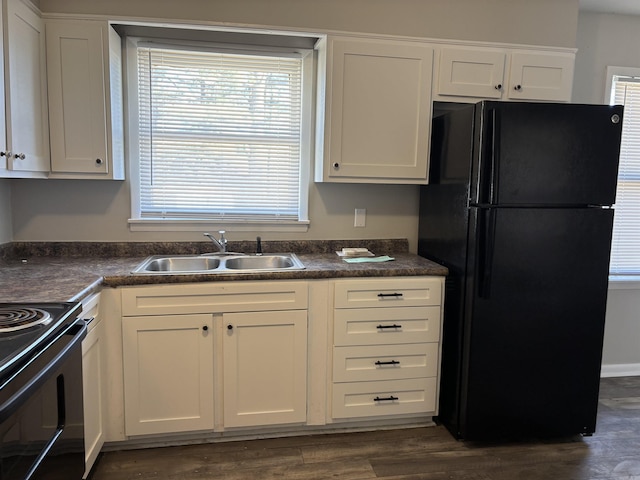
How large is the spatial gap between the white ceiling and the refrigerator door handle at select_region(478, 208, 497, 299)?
174 centimetres

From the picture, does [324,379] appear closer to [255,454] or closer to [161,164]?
[255,454]

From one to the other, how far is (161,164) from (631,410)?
322 cm

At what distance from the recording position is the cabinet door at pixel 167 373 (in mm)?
2189

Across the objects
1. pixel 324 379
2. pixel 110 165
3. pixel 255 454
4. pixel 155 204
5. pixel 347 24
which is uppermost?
pixel 347 24

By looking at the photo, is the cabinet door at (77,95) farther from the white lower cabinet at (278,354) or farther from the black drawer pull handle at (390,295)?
the black drawer pull handle at (390,295)

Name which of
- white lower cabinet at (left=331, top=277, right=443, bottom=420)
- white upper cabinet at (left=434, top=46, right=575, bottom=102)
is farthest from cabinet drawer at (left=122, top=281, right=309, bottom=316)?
white upper cabinet at (left=434, top=46, right=575, bottom=102)

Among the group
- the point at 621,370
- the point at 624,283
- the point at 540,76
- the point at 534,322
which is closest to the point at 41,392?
the point at 534,322

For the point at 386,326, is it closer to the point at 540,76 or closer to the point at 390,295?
the point at 390,295

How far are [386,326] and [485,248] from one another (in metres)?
0.65

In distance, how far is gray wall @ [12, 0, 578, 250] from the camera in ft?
8.09

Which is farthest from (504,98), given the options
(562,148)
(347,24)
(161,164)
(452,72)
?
(161,164)

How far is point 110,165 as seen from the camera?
2432 mm

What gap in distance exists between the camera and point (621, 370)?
3322 mm

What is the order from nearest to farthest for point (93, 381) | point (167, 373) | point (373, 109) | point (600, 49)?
point (93, 381), point (167, 373), point (373, 109), point (600, 49)
